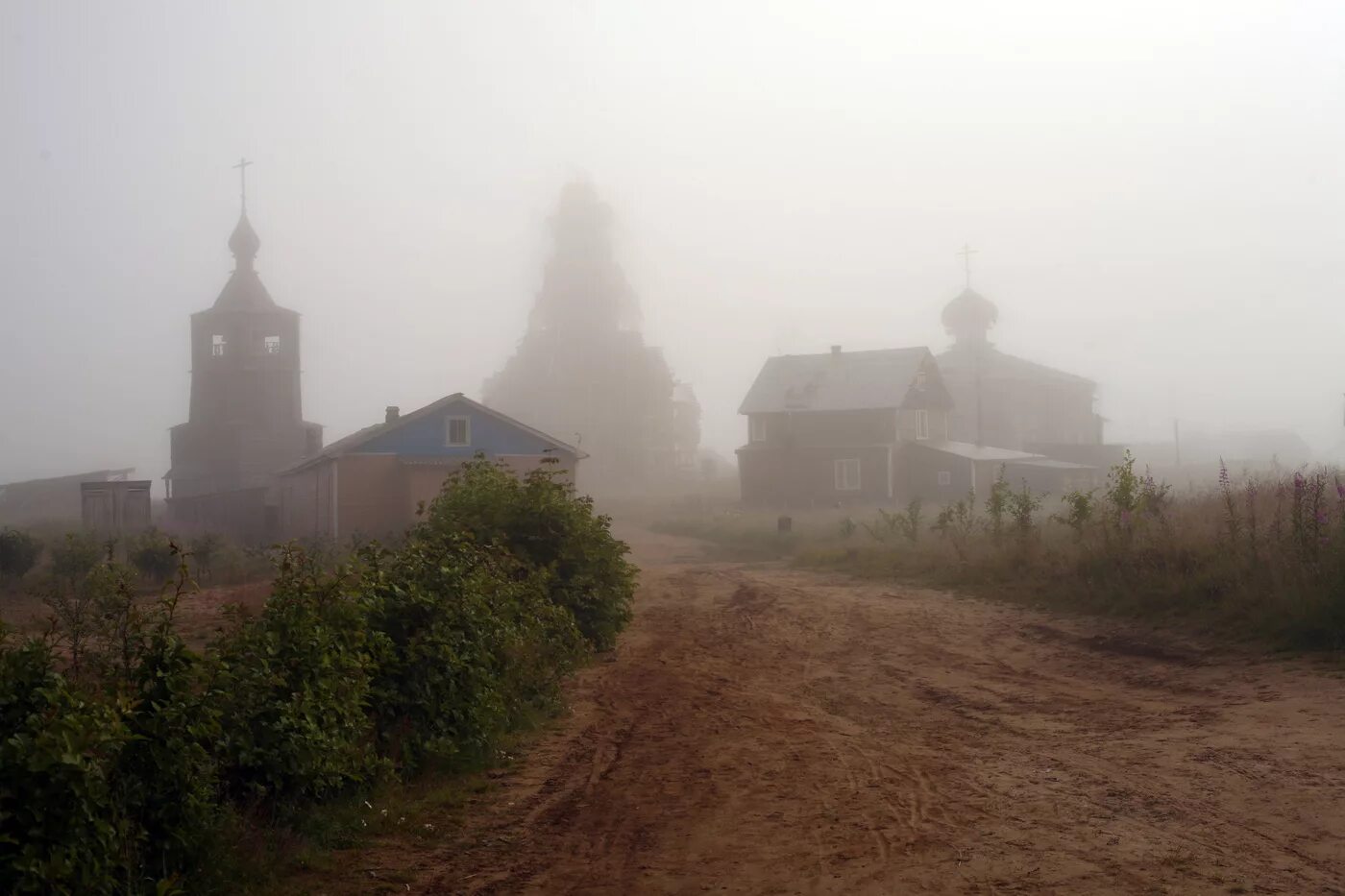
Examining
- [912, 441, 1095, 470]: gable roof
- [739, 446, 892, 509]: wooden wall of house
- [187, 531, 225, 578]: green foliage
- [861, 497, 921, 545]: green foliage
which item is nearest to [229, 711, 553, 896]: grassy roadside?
[187, 531, 225, 578]: green foliage

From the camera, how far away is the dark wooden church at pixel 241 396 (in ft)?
165

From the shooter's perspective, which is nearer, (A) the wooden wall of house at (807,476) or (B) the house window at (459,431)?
(B) the house window at (459,431)

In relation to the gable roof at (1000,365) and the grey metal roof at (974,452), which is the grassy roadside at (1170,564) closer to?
the grey metal roof at (974,452)

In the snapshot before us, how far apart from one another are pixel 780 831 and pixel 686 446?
224 ft

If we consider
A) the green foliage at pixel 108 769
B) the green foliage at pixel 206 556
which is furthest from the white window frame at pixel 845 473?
the green foliage at pixel 108 769

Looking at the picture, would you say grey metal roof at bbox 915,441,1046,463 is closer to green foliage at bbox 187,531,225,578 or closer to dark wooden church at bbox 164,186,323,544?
dark wooden church at bbox 164,186,323,544

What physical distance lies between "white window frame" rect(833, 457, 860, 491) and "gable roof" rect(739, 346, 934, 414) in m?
2.34

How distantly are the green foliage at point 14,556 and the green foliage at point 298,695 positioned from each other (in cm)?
1806

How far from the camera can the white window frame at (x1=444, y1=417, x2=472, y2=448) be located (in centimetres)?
3400

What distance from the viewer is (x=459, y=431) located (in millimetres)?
34188

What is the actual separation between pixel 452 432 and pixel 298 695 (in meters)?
27.5

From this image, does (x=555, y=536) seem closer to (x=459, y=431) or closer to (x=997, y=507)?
(x=997, y=507)

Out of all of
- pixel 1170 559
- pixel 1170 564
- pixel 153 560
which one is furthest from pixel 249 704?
pixel 153 560

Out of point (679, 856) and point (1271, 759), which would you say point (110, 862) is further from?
point (1271, 759)
